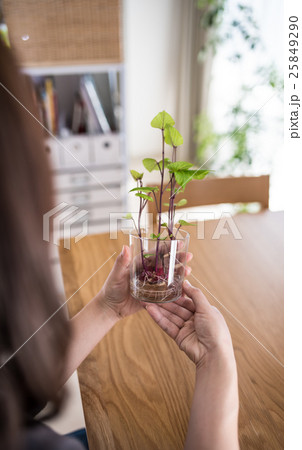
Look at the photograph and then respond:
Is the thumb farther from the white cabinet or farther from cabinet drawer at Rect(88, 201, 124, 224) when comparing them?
cabinet drawer at Rect(88, 201, 124, 224)

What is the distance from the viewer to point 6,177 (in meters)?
0.49

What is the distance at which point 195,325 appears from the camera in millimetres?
645

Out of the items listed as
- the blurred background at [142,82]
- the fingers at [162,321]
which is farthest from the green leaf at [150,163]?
the blurred background at [142,82]


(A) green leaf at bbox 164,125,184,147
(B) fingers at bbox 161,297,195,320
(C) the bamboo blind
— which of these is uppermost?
(C) the bamboo blind

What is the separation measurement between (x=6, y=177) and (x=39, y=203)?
0.19 ft

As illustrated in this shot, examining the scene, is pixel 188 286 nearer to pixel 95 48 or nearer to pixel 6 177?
pixel 6 177

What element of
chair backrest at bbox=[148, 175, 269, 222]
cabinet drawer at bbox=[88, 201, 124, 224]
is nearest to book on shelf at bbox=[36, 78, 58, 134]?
cabinet drawer at bbox=[88, 201, 124, 224]

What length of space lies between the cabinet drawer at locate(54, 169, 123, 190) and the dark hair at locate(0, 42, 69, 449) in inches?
57.6

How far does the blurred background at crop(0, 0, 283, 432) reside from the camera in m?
1.72

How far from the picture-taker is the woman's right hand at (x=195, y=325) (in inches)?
23.8

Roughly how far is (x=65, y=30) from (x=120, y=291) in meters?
1.39

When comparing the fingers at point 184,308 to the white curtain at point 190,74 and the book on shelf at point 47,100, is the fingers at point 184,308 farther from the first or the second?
the white curtain at point 190,74

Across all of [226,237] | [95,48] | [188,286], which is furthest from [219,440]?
[95,48]

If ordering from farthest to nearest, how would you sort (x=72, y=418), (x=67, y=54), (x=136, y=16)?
1. (x=136, y=16)
2. (x=67, y=54)
3. (x=72, y=418)
